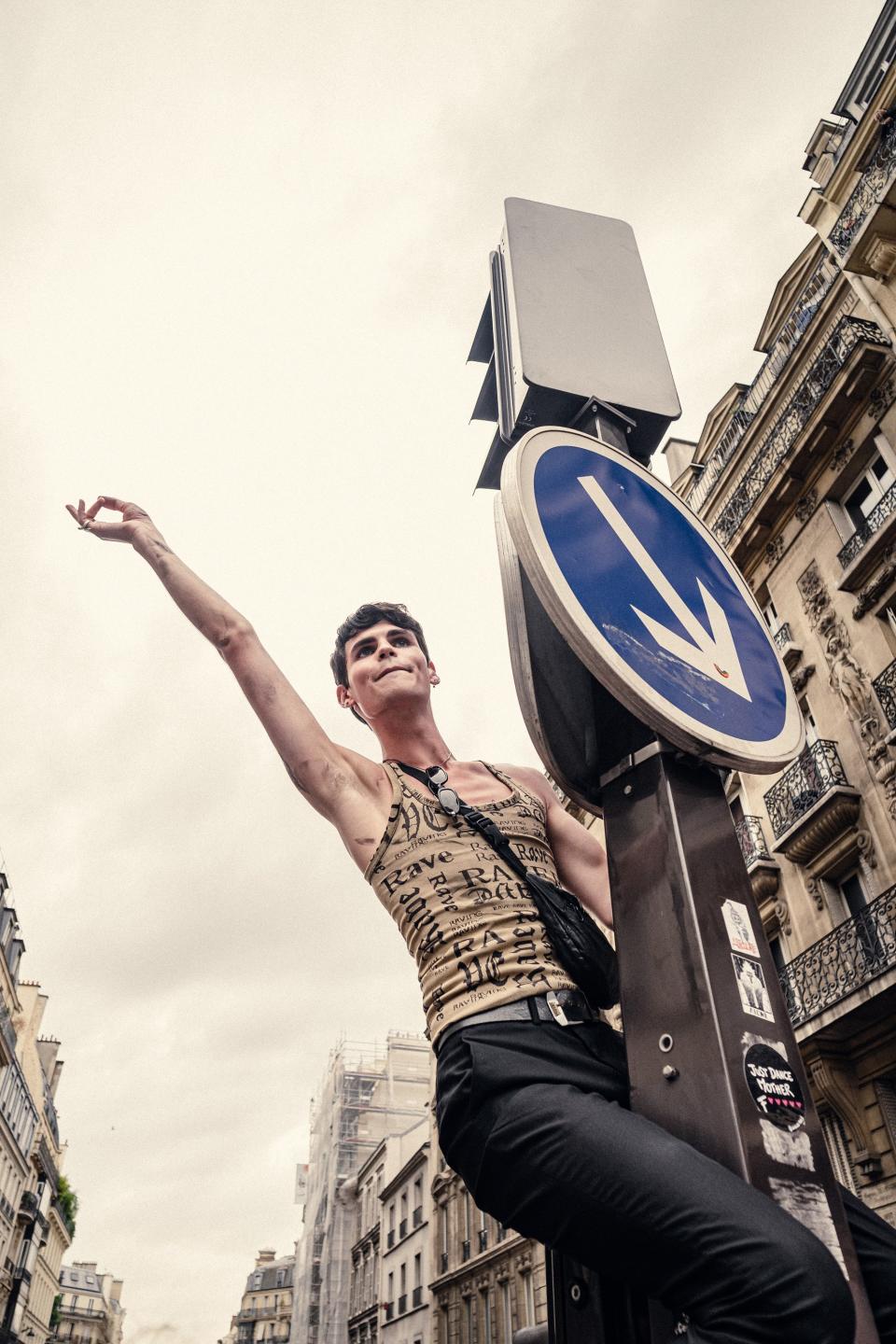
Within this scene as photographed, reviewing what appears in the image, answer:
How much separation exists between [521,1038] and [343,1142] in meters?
46.7

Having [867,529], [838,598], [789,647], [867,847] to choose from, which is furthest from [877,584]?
[867,847]

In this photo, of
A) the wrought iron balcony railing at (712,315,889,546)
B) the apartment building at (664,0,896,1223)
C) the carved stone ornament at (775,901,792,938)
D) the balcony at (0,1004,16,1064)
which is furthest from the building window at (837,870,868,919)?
the balcony at (0,1004,16,1064)

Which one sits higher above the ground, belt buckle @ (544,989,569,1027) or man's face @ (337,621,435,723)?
man's face @ (337,621,435,723)

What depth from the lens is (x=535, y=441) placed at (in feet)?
6.56

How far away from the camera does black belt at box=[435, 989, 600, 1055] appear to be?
151 centimetres

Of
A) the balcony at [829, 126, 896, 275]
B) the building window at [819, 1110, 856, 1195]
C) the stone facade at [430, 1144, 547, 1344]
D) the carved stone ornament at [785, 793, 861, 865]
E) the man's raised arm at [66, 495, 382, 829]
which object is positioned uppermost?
the balcony at [829, 126, 896, 275]

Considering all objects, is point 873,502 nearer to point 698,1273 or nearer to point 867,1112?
point 867,1112

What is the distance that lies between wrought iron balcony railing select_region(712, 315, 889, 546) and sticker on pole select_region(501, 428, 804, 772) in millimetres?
11179

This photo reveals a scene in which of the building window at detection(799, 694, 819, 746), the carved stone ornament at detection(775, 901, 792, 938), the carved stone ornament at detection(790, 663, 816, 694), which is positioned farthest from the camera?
the carved stone ornament at detection(790, 663, 816, 694)

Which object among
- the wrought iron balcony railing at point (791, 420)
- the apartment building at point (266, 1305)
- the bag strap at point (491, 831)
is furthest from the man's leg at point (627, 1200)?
the apartment building at point (266, 1305)

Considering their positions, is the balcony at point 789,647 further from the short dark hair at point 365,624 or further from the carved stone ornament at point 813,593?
the short dark hair at point 365,624

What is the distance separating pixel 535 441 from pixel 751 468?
49.8 feet

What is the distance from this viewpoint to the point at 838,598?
535 inches

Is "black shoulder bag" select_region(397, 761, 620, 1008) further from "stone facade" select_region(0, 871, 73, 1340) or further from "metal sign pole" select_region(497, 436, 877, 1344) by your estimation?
"stone facade" select_region(0, 871, 73, 1340)
